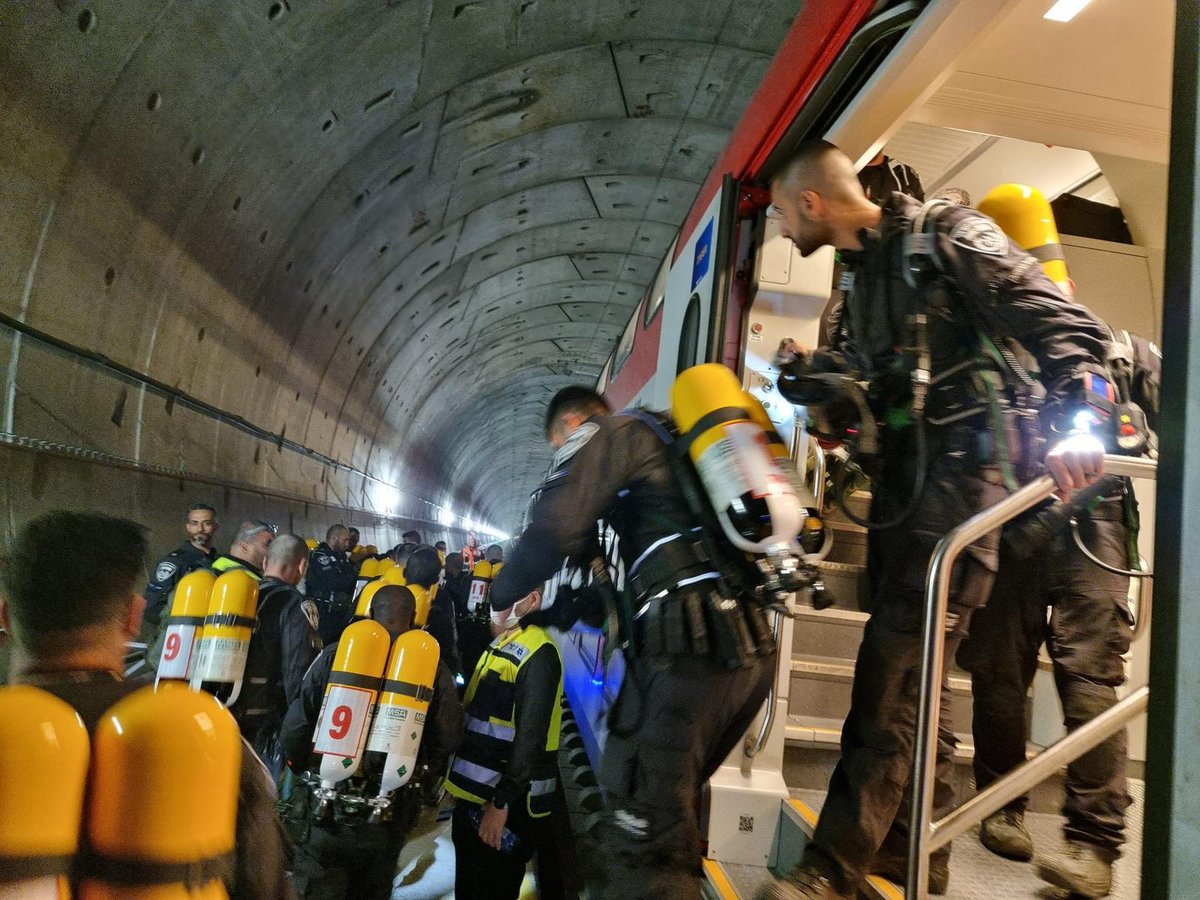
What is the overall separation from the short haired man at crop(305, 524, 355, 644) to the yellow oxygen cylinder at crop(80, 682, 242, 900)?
7452mm

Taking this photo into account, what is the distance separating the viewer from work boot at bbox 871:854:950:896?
2.43 meters

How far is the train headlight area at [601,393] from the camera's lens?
1.41 m

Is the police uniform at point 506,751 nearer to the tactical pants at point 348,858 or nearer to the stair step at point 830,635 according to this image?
the tactical pants at point 348,858

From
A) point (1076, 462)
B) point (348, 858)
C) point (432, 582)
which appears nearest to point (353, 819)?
point (348, 858)

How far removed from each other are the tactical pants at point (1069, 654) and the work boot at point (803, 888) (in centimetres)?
99

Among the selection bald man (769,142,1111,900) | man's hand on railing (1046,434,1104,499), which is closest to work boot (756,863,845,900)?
bald man (769,142,1111,900)

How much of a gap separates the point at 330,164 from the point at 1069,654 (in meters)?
6.51

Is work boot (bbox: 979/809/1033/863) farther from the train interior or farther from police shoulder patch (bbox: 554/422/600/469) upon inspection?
police shoulder patch (bbox: 554/422/600/469)

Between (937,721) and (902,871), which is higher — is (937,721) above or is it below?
above

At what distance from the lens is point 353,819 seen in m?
3.50

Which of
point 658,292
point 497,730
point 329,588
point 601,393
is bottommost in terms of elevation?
point 497,730

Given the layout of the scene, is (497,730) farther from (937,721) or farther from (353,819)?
(937,721)

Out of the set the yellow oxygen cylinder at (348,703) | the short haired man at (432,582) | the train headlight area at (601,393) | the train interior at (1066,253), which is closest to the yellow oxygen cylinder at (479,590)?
the train headlight area at (601,393)

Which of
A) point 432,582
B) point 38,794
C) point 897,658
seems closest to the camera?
point 38,794
